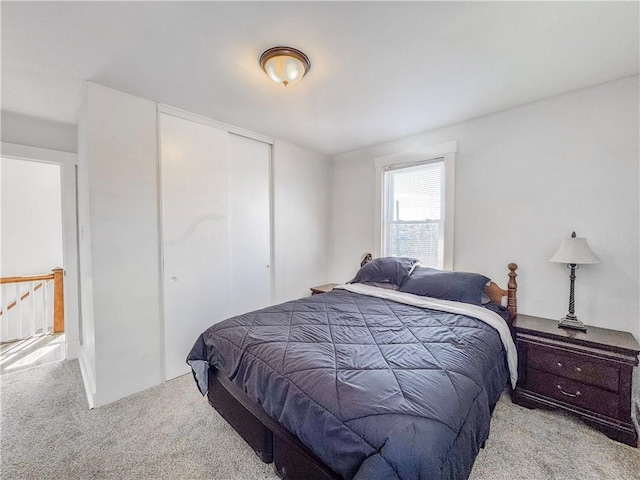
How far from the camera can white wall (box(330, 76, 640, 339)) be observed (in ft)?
6.72

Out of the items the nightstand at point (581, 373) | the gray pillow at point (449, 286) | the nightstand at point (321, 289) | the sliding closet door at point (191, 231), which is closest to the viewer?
the nightstand at point (581, 373)

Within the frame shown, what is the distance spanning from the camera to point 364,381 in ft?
3.88

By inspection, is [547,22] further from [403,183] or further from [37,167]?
[37,167]

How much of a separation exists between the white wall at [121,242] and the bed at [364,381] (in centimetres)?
76

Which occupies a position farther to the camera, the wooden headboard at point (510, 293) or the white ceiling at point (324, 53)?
the wooden headboard at point (510, 293)

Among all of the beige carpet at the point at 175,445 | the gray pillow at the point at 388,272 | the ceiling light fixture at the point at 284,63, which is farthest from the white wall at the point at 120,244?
the gray pillow at the point at 388,272

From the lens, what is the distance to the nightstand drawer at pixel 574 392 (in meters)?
1.74

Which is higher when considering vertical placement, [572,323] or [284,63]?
[284,63]

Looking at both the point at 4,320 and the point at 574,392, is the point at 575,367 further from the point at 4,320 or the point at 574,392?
the point at 4,320

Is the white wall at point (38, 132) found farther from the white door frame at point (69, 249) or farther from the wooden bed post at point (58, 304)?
the wooden bed post at point (58, 304)

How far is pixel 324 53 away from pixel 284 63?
267mm

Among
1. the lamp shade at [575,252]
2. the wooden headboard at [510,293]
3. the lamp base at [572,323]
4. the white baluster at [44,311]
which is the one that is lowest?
the white baluster at [44,311]

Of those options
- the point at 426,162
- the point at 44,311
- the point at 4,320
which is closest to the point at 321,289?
the point at 426,162

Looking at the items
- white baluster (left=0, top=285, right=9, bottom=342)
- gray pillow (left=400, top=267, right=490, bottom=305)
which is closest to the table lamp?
gray pillow (left=400, top=267, right=490, bottom=305)
